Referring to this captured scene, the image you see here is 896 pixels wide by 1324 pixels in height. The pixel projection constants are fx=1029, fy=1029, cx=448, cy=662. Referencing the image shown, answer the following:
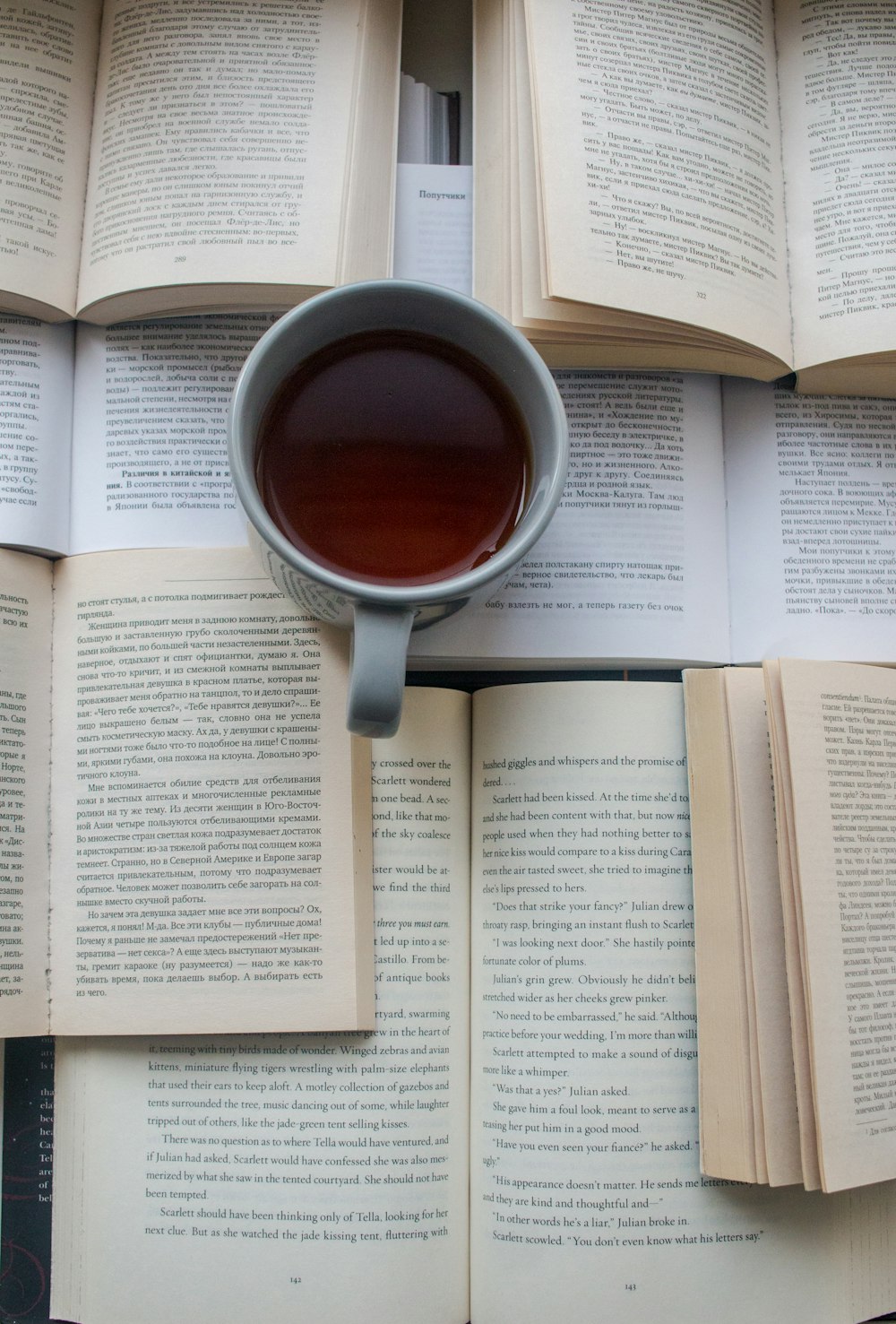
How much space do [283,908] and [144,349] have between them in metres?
0.32

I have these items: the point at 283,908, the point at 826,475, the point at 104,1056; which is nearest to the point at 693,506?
the point at 826,475

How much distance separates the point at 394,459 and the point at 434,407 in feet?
0.11

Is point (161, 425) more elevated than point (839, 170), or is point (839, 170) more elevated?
point (839, 170)

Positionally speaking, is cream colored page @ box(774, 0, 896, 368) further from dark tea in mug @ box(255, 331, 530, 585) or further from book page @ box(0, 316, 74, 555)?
book page @ box(0, 316, 74, 555)

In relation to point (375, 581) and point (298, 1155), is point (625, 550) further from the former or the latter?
point (298, 1155)

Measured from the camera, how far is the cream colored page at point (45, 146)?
560 millimetres

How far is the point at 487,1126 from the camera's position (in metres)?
0.55

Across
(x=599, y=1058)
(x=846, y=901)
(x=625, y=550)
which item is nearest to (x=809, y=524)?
(x=625, y=550)

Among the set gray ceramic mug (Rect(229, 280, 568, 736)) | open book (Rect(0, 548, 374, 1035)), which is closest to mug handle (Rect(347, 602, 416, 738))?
gray ceramic mug (Rect(229, 280, 568, 736))

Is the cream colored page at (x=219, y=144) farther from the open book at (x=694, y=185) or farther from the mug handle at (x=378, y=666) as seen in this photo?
the mug handle at (x=378, y=666)

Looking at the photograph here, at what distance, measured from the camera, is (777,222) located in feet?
1.96

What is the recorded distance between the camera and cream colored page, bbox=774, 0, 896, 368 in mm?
581

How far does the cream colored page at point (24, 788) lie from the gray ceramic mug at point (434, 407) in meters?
0.16

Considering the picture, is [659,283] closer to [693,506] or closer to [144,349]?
[693,506]
